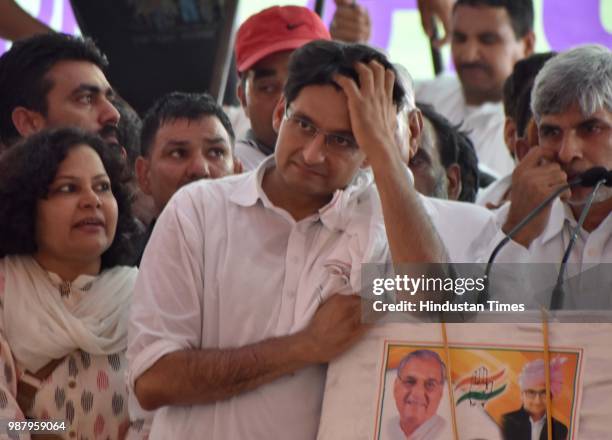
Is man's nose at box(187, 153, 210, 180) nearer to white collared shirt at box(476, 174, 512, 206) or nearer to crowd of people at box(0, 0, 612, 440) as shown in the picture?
crowd of people at box(0, 0, 612, 440)

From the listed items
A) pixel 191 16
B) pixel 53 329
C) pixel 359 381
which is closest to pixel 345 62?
pixel 359 381

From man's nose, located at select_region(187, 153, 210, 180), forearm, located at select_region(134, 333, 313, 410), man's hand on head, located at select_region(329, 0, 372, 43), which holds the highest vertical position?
man's hand on head, located at select_region(329, 0, 372, 43)

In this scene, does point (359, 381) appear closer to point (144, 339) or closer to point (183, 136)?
point (144, 339)

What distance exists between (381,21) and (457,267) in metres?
2.86

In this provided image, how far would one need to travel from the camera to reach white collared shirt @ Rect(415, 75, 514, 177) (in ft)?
15.3

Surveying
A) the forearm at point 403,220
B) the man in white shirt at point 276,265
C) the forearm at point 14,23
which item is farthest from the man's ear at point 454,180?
the forearm at point 14,23

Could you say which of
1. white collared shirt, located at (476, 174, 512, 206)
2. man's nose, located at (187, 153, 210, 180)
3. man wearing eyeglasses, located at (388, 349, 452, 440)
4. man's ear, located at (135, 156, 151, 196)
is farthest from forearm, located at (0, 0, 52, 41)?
man wearing eyeglasses, located at (388, 349, 452, 440)

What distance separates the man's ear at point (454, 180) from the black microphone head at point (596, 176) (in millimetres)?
1292

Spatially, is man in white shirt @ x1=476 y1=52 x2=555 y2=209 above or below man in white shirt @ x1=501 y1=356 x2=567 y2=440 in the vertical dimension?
above

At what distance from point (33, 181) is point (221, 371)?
31.8 inches

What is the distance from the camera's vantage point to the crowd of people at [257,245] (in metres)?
2.55

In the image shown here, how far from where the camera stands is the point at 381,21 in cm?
532

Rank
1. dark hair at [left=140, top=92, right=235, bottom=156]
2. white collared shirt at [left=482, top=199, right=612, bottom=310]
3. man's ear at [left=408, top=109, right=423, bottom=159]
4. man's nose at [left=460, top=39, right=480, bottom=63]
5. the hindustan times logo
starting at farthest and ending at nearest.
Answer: man's nose at [left=460, top=39, right=480, bottom=63]
dark hair at [left=140, top=92, right=235, bottom=156]
man's ear at [left=408, top=109, right=423, bottom=159]
the hindustan times logo
white collared shirt at [left=482, top=199, right=612, bottom=310]

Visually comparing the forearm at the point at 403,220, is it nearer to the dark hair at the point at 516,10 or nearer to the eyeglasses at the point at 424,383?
the eyeglasses at the point at 424,383
